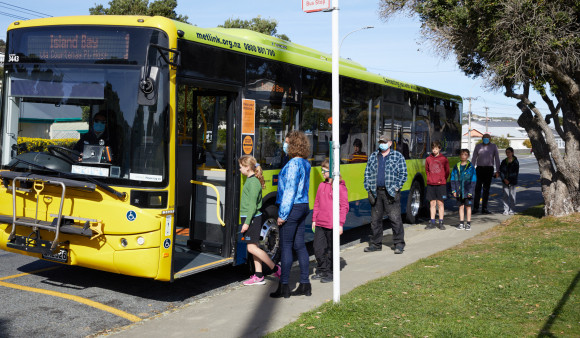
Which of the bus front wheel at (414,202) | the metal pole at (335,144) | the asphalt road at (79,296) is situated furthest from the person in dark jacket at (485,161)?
the metal pole at (335,144)

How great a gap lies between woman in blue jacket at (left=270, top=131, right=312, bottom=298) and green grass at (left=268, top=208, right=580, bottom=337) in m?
0.70

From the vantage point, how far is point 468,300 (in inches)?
261

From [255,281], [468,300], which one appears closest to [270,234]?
[255,281]

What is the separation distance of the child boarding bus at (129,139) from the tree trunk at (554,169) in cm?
736

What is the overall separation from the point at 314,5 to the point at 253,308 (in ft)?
11.1

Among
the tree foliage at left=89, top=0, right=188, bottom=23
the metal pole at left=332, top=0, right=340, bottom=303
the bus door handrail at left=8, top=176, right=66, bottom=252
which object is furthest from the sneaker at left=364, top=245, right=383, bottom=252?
the tree foliage at left=89, top=0, right=188, bottom=23

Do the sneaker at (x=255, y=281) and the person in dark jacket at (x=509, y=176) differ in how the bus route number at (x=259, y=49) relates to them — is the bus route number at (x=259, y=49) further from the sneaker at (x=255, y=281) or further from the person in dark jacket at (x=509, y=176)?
the person in dark jacket at (x=509, y=176)

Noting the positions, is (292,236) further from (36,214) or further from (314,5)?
(36,214)

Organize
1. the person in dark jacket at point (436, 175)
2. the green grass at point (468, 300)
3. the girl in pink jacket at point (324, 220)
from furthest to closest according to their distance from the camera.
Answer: the person in dark jacket at point (436, 175), the girl in pink jacket at point (324, 220), the green grass at point (468, 300)

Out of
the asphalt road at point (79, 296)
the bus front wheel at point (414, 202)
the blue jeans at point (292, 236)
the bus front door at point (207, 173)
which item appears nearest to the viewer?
the asphalt road at point (79, 296)

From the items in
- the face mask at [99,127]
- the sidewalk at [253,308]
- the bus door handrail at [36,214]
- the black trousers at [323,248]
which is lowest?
the sidewalk at [253,308]

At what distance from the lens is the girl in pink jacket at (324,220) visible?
7707mm

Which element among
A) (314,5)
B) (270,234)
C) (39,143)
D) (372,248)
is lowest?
(372,248)

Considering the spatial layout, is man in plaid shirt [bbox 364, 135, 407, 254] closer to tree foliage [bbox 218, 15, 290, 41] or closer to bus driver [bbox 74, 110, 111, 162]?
bus driver [bbox 74, 110, 111, 162]
